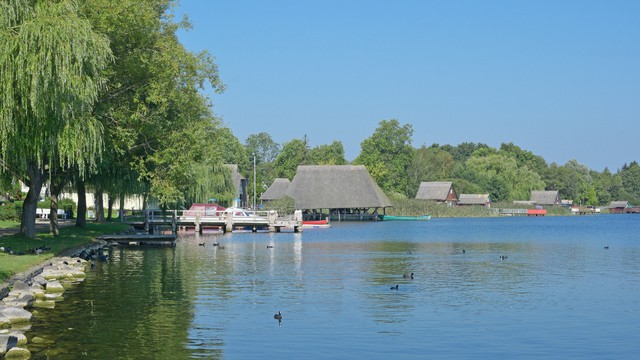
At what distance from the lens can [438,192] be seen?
504 ft

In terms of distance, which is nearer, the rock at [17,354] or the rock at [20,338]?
the rock at [17,354]

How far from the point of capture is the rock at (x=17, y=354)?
17266 mm

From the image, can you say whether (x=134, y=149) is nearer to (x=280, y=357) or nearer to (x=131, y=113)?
(x=131, y=113)

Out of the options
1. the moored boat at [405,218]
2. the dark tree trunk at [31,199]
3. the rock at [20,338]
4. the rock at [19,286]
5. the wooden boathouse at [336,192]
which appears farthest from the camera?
the moored boat at [405,218]

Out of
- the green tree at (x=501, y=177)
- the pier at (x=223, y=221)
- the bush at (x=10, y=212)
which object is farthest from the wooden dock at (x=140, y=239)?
the green tree at (x=501, y=177)

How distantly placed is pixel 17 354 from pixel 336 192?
10013 centimetres

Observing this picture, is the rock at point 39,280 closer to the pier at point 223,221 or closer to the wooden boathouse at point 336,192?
the pier at point 223,221

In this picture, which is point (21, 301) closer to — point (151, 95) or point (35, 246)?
→ point (35, 246)

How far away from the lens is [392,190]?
146750mm

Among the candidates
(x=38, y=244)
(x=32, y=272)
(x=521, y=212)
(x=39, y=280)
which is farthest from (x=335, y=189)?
(x=39, y=280)

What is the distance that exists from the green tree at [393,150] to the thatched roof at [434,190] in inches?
132

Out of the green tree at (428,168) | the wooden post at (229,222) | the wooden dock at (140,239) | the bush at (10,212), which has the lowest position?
the wooden dock at (140,239)

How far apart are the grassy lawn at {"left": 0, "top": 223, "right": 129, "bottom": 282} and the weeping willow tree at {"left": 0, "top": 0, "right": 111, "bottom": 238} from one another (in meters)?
3.60

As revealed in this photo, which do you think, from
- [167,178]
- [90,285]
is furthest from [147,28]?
[90,285]
